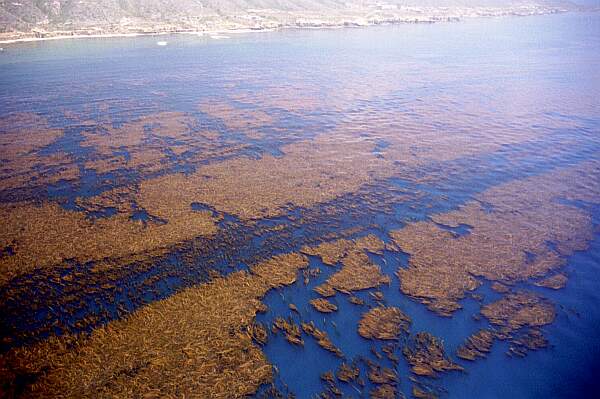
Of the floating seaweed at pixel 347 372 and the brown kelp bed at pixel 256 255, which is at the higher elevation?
the brown kelp bed at pixel 256 255

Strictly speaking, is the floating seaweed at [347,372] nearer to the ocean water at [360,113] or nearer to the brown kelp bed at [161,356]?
the ocean water at [360,113]

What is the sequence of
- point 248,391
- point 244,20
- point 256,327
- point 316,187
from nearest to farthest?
1. point 248,391
2. point 256,327
3. point 316,187
4. point 244,20

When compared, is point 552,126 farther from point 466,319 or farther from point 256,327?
point 256,327

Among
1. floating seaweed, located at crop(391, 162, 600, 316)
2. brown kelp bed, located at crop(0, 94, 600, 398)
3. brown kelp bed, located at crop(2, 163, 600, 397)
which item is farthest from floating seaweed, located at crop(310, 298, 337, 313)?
floating seaweed, located at crop(391, 162, 600, 316)

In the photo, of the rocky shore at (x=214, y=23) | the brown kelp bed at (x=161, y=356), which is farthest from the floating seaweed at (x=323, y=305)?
the rocky shore at (x=214, y=23)

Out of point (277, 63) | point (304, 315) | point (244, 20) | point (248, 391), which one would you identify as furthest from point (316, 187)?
point (244, 20)

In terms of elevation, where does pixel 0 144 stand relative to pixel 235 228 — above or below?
above

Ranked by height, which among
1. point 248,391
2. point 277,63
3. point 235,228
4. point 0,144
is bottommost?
point 248,391
